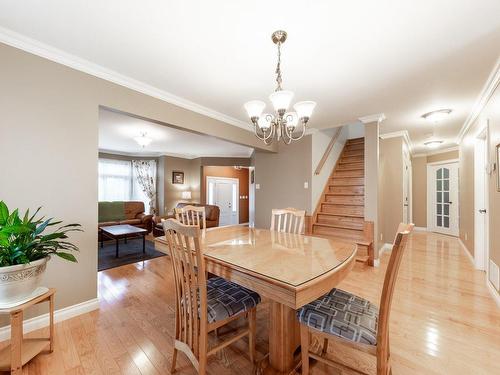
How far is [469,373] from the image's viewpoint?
1448 millimetres

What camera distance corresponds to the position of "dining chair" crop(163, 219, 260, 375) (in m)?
1.22

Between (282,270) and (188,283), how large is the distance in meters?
0.54

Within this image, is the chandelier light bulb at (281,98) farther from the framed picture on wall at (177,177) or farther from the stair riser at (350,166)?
the framed picture on wall at (177,177)

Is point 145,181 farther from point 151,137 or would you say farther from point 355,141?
point 355,141

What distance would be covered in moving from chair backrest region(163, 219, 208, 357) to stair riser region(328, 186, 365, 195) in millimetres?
3802

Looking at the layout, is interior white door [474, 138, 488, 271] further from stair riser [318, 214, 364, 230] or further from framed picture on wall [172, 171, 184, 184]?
framed picture on wall [172, 171, 184, 184]

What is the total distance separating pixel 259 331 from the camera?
1880mm

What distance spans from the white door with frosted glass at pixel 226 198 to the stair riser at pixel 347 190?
4.44 m

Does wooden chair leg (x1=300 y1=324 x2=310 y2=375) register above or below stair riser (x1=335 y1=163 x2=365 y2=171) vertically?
below

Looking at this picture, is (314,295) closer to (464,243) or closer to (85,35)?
(85,35)

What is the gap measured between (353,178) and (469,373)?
3476 mm

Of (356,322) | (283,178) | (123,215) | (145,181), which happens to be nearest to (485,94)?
(283,178)

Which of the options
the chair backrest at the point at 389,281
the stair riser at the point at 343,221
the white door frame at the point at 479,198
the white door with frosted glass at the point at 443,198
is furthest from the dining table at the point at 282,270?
the white door with frosted glass at the point at 443,198

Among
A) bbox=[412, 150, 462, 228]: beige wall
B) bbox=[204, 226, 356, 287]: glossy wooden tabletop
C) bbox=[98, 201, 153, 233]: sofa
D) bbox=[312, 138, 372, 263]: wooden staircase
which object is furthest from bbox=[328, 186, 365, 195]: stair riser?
bbox=[98, 201, 153, 233]: sofa
